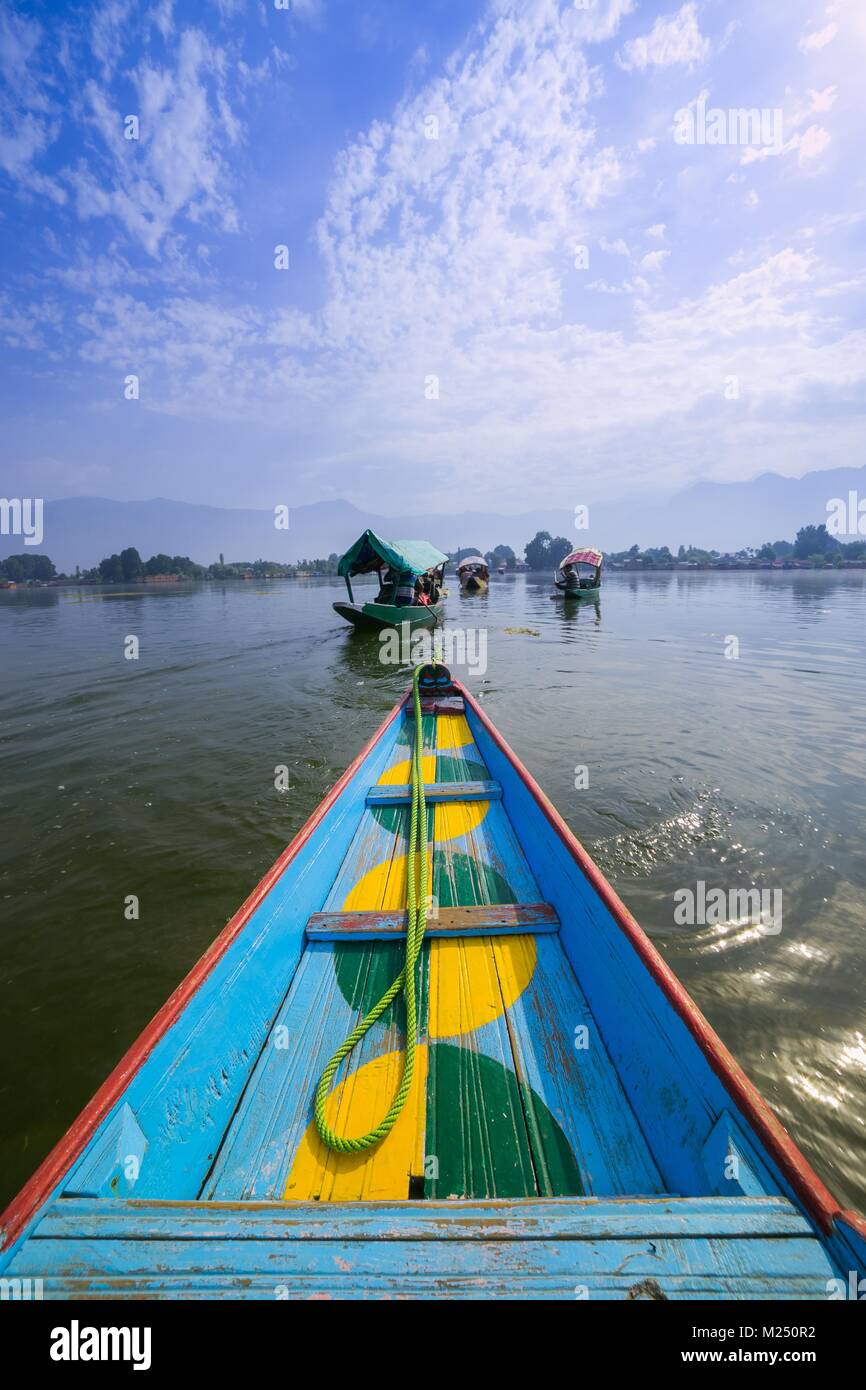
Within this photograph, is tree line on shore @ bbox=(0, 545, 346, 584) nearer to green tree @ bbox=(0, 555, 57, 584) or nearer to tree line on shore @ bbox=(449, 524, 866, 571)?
green tree @ bbox=(0, 555, 57, 584)

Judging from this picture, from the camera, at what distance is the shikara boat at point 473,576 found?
185 feet

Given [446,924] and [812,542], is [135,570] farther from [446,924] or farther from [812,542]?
[812,542]

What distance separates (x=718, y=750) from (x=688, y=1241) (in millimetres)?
8742

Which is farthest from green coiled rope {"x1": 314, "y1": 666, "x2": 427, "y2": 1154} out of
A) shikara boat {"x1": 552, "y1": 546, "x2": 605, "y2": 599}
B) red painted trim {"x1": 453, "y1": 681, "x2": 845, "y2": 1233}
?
shikara boat {"x1": 552, "y1": 546, "x2": 605, "y2": 599}

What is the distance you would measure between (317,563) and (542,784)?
183026 mm

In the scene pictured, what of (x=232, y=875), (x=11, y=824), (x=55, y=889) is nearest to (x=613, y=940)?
(x=232, y=875)

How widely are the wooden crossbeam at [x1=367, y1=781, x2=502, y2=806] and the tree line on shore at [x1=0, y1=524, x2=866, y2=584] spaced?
10553cm

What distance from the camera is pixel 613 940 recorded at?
2.88 metres

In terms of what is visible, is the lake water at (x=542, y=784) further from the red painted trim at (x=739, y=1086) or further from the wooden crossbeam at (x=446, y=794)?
the red painted trim at (x=739, y=1086)

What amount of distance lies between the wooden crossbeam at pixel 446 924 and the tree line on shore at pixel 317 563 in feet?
354

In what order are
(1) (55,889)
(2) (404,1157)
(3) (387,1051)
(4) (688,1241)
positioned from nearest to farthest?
(4) (688,1241)
(2) (404,1157)
(3) (387,1051)
(1) (55,889)

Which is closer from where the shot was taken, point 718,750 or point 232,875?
point 232,875
